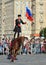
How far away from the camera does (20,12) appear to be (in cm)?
6425

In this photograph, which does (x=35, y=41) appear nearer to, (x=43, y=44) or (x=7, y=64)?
(x=43, y=44)

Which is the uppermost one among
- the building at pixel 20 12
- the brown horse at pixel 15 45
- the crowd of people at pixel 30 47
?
the building at pixel 20 12

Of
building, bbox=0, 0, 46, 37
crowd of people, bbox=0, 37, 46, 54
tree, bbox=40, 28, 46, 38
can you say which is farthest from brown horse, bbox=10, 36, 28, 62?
building, bbox=0, 0, 46, 37

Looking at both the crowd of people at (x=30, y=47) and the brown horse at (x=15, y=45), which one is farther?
the crowd of people at (x=30, y=47)

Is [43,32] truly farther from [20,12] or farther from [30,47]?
[30,47]

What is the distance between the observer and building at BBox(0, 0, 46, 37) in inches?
2542

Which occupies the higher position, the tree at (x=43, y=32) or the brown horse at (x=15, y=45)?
the brown horse at (x=15, y=45)

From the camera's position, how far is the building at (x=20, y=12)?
212ft

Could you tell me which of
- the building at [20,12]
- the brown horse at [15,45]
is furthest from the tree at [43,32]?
the brown horse at [15,45]

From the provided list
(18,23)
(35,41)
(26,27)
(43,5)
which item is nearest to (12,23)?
(26,27)

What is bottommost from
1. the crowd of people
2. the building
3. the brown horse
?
the crowd of people

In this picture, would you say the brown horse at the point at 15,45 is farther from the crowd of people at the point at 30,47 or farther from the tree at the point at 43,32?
the tree at the point at 43,32

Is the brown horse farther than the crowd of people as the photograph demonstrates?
No

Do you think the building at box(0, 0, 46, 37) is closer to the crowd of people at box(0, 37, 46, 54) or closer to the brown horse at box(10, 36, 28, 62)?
the crowd of people at box(0, 37, 46, 54)
